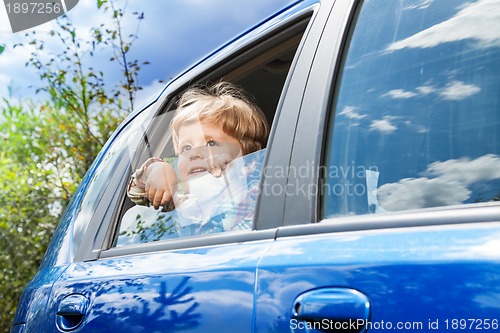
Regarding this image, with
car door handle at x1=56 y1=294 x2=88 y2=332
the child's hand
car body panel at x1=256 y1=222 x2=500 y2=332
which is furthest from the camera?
the child's hand

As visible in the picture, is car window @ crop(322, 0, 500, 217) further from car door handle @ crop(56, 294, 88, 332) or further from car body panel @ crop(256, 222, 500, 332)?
car door handle @ crop(56, 294, 88, 332)

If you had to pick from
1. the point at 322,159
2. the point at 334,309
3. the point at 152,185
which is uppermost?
the point at 152,185

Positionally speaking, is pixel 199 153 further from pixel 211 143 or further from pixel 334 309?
pixel 334 309

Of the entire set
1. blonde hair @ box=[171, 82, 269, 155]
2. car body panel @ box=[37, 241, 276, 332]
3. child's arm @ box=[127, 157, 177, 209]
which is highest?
blonde hair @ box=[171, 82, 269, 155]

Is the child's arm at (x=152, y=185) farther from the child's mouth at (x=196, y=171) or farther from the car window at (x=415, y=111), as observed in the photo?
the car window at (x=415, y=111)

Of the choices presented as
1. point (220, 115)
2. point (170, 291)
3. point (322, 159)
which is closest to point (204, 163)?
point (220, 115)

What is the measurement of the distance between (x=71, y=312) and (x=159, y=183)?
1.81 feet

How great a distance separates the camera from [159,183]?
237 centimetres

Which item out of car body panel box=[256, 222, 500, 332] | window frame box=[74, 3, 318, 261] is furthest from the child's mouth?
car body panel box=[256, 222, 500, 332]

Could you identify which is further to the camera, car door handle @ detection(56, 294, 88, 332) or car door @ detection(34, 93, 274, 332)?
car door handle @ detection(56, 294, 88, 332)

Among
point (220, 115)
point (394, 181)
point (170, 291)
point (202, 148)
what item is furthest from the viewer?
point (220, 115)

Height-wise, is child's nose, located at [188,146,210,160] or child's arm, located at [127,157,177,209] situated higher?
child's nose, located at [188,146,210,160]

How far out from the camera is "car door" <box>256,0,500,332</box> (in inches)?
45.3

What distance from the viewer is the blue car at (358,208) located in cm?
118
